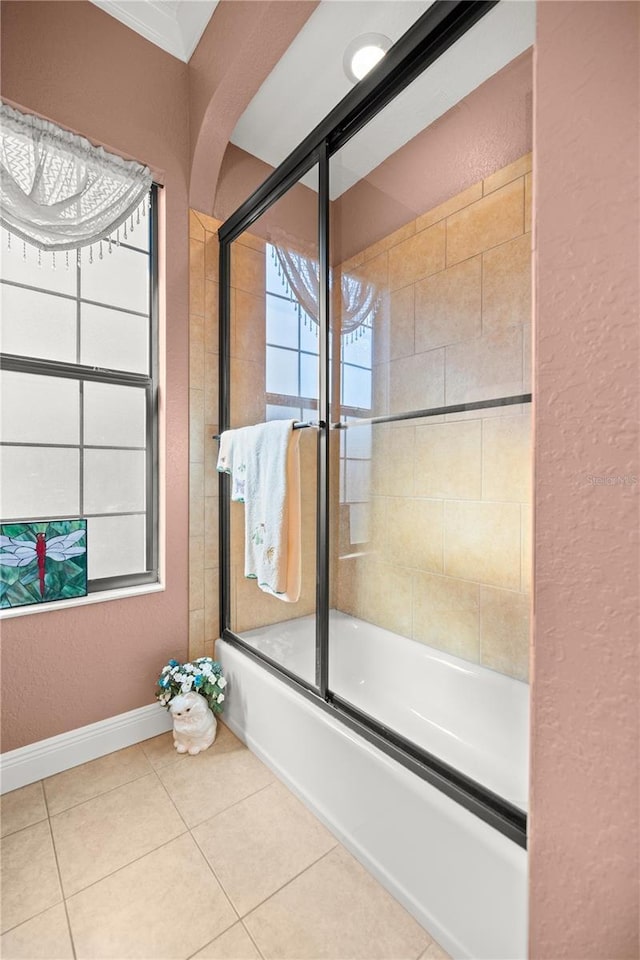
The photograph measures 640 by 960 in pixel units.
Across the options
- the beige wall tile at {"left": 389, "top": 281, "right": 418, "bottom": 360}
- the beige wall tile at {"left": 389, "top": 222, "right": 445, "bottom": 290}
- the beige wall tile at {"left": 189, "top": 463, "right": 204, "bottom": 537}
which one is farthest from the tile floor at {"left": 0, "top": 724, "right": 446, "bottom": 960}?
the beige wall tile at {"left": 389, "top": 222, "right": 445, "bottom": 290}

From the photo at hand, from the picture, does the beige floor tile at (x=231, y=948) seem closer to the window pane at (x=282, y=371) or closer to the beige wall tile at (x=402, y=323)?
the window pane at (x=282, y=371)

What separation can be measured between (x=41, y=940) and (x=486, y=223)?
8.53 ft

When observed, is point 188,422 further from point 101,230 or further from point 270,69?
point 270,69

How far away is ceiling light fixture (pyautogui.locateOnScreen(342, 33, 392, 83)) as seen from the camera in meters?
1.54

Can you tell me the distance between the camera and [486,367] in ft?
5.60

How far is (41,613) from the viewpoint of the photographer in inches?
64.6

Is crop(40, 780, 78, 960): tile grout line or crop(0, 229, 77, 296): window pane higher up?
crop(0, 229, 77, 296): window pane

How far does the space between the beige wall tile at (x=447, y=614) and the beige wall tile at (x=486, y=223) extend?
1.38 meters

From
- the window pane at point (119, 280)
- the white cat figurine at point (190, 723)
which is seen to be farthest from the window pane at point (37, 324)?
the white cat figurine at point (190, 723)

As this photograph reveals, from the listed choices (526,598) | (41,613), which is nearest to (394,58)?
(526,598)

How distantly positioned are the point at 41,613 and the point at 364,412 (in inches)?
58.3

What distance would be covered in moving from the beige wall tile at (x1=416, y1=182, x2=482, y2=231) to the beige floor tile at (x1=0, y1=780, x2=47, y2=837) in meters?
2.62

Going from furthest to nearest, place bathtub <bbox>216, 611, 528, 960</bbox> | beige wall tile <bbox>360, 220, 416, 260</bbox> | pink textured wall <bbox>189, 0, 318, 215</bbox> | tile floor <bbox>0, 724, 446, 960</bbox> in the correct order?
1. beige wall tile <bbox>360, 220, 416, 260</bbox>
2. pink textured wall <bbox>189, 0, 318, 215</bbox>
3. tile floor <bbox>0, 724, 446, 960</bbox>
4. bathtub <bbox>216, 611, 528, 960</bbox>

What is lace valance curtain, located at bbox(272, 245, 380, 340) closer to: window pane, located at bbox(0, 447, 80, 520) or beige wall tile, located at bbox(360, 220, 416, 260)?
beige wall tile, located at bbox(360, 220, 416, 260)
